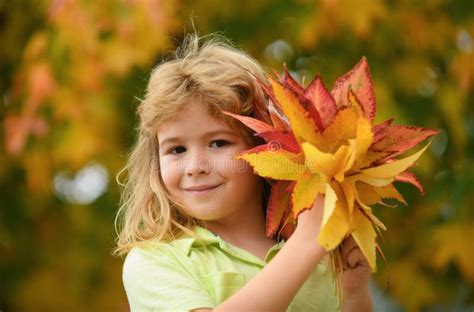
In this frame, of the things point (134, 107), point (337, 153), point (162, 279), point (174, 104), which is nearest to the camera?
point (337, 153)

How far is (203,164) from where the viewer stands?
154cm

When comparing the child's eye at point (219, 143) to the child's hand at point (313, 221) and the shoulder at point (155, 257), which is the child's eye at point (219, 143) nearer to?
the shoulder at point (155, 257)

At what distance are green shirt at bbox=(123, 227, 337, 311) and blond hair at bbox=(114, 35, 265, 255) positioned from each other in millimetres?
51

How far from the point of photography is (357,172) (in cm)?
131

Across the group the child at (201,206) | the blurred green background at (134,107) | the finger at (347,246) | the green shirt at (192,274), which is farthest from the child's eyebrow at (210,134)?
the blurred green background at (134,107)

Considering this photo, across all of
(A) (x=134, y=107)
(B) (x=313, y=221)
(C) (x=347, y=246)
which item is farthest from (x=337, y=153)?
(A) (x=134, y=107)

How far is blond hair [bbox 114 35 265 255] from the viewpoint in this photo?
5.19 feet

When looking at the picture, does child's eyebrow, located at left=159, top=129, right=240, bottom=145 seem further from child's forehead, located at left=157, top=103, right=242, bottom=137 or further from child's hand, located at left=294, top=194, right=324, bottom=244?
child's hand, located at left=294, top=194, right=324, bottom=244

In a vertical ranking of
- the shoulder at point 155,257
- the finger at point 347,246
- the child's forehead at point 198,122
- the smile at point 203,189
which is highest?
the child's forehead at point 198,122

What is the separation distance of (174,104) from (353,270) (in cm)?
45

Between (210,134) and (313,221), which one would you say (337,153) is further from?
(210,134)

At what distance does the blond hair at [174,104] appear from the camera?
5.19ft

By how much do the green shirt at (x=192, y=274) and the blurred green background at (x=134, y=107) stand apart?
127 cm

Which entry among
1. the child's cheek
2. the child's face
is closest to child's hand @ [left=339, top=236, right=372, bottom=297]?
the child's face
